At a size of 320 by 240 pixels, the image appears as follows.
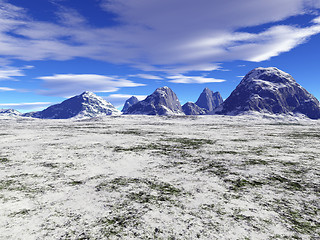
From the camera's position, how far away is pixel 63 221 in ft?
20.5

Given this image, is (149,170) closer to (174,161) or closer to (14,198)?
(174,161)

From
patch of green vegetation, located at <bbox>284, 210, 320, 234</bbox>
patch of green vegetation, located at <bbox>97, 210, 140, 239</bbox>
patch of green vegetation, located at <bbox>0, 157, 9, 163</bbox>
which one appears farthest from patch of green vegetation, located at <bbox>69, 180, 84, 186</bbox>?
patch of green vegetation, located at <bbox>284, 210, 320, 234</bbox>

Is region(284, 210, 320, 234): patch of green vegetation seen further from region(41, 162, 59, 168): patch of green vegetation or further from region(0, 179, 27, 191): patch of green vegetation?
region(41, 162, 59, 168): patch of green vegetation

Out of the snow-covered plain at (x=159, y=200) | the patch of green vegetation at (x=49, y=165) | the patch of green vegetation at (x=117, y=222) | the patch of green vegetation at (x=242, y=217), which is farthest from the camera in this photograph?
the patch of green vegetation at (x=49, y=165)

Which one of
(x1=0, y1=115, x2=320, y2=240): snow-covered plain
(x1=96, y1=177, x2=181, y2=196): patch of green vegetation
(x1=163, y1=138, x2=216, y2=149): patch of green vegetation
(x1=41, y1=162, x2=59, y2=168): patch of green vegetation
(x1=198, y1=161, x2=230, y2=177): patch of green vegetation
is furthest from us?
(x1=163, y1=138, x2=216, y2=149): patch of green vegetation

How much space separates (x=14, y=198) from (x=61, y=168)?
14.6 feet

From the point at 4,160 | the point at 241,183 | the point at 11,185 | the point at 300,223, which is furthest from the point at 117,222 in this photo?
the point at 4,160

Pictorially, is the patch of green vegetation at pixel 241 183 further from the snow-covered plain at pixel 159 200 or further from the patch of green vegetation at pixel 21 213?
the patch of green vegetation at pixel 21 213

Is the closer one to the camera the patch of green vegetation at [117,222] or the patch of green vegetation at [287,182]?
the patch of green vegetation at [117,222]

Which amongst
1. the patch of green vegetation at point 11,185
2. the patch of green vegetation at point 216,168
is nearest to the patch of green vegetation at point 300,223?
the patch of green vegetation at point 216,168

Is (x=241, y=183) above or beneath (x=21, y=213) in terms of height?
beneath

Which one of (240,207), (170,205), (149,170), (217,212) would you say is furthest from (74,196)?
(240,207)

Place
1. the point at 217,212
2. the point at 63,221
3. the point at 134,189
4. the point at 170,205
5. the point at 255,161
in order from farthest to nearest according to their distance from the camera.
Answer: the point at 255,161
the point at 134,189
the point at 170,205
the point at 217,212
the point at 63,221

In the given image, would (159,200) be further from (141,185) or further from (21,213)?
(21,213)
